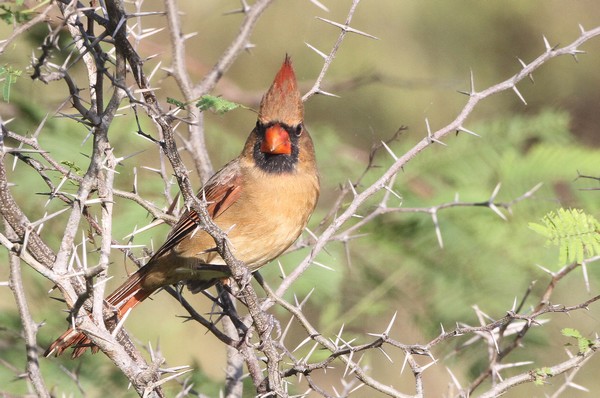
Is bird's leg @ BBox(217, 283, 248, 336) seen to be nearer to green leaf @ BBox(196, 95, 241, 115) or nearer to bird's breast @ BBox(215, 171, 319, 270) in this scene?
bird's breast @ BBox(215, 171, 319, 270)

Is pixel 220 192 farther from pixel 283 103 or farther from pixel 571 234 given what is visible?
pixel 571 234

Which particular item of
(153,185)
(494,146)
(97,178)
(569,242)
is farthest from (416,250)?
(97,178)

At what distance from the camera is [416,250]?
4484mm

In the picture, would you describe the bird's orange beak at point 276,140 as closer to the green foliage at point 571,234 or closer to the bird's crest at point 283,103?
the bird's crest at point 283,103

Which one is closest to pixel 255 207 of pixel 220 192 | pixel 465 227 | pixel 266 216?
pixel 266 216

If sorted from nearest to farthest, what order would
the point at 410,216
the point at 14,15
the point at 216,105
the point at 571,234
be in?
the point at 14,15 → the point at 216,105 → the point at 571,234 → the point at 410,216

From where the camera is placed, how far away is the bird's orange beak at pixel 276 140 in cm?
346

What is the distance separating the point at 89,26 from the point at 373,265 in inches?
109

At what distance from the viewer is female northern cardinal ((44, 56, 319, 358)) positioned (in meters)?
3.42

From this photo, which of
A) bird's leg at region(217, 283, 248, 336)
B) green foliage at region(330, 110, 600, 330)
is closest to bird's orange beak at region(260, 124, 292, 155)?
bird's leg at region(217, 283, 248, 336)

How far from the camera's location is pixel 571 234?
2592 millimetres

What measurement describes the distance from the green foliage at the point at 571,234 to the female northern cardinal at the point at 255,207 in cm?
116

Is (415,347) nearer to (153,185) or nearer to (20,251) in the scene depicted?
(20,251)

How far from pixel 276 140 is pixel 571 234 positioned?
1308 mm
